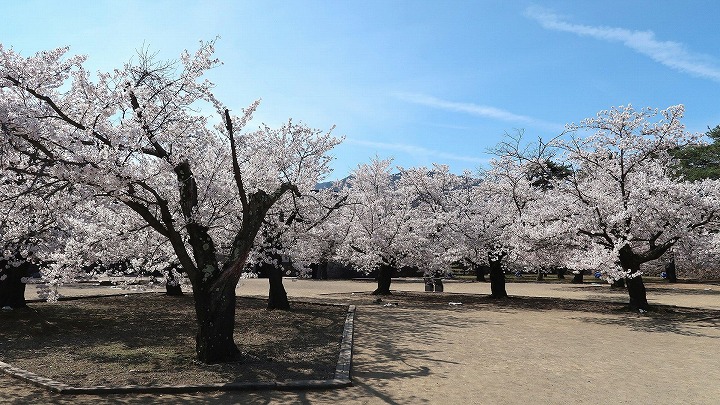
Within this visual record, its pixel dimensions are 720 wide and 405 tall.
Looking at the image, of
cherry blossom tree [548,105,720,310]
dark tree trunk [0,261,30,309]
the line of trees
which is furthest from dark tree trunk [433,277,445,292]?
dark tree trunk [0,261,30,309]

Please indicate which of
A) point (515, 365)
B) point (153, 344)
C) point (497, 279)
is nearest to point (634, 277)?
point (497, 279)

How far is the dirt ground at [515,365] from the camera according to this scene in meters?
6.55

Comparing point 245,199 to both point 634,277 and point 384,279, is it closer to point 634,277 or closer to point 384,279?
point 634,277

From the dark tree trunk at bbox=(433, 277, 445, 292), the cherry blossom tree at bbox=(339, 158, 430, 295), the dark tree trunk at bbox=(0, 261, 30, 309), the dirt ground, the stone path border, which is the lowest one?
the dirt ground

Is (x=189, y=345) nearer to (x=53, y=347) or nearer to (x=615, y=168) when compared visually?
(x=53, y=347)

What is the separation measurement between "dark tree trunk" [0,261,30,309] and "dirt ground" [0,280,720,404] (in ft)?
30.4

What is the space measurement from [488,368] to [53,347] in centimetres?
904

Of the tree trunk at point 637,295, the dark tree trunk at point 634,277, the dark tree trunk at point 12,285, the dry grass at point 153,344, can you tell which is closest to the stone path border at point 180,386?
the dry grass at point 153,344

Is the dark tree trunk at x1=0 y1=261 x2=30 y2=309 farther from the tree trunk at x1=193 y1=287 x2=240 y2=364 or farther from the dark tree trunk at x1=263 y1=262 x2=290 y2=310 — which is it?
the tree trunk at x1=193 y1=287 x2=240 y2=364

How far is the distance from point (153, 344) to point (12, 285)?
8.52 m

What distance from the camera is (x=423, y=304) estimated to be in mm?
20047

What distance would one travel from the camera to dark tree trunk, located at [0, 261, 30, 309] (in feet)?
48.7

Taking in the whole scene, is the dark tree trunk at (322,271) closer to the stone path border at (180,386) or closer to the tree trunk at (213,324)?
the tree trunk at (213,324)

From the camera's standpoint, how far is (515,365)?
863 cm
